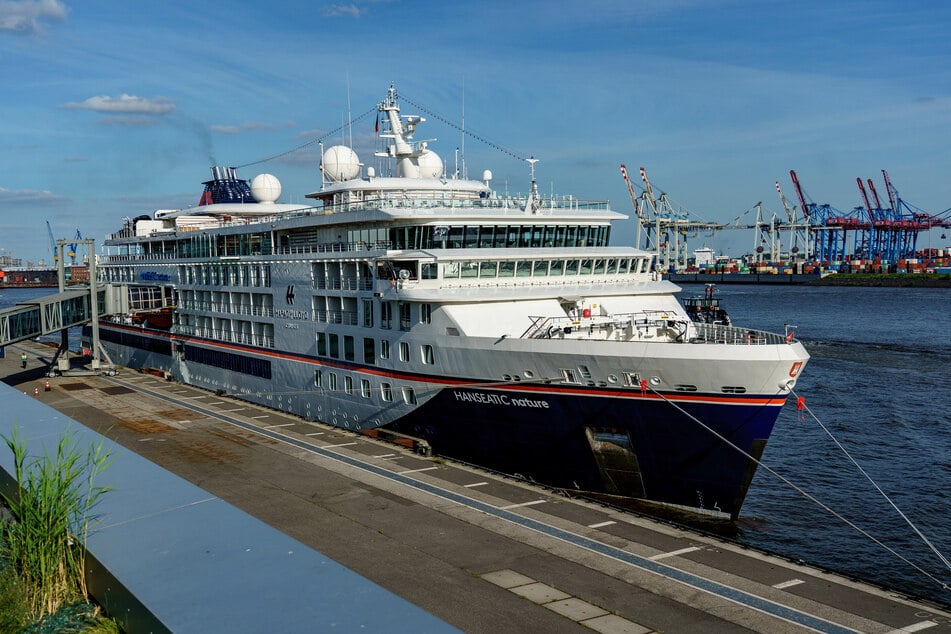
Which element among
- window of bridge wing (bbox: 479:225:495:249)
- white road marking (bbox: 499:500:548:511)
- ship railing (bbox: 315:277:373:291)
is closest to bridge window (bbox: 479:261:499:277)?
window of bridge wing (bbox: 479:225:495:249)

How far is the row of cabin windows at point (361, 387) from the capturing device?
88.3 ft

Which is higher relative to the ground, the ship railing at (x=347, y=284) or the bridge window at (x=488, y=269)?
the bridge window at (x=488, y=269)

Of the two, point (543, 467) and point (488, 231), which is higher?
point (488, 231)

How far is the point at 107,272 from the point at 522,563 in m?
50.2

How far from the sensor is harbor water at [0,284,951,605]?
24.2 metres

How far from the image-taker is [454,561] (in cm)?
1689

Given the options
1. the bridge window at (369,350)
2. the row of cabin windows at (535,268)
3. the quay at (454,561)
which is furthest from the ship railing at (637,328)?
the bridge window at (369,350)

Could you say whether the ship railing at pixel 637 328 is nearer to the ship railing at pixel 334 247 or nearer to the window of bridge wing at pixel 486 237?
the window of bridge wing at pixel 486 237

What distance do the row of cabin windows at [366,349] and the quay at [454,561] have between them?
3234 millimetres

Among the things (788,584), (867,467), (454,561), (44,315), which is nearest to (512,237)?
(454,561)

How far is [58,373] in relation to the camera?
47.0 metres

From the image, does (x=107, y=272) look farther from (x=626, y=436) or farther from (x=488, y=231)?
(x=626, y=436)

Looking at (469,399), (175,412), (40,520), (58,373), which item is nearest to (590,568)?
(469,399)

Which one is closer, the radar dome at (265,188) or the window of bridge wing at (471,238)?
the window of bridge wing at (471,238)
